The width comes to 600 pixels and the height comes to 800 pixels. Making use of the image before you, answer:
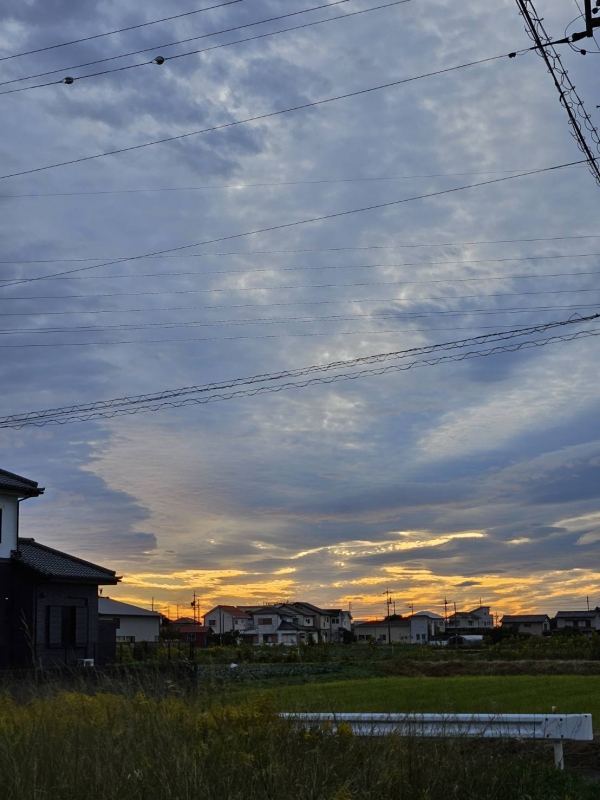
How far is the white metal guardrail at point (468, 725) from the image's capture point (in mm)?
7312

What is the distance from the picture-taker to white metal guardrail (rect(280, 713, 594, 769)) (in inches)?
288

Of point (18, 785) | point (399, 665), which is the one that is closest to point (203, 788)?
point (18, 785)

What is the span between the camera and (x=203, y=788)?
539 centimetres

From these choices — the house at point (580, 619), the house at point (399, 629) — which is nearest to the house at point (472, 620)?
the house at point (399, 629)

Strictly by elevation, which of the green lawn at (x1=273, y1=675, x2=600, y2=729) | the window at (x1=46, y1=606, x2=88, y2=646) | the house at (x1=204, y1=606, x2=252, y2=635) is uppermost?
the house at (x1=204, y1=606, x2=252, y2=635)

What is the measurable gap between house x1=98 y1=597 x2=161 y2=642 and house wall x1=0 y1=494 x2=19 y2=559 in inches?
1876

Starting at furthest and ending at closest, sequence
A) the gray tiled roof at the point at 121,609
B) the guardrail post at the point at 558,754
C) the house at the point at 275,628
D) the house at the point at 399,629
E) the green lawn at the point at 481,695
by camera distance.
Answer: the house at the point at 399,629 < the house at the point at 275,628 < the gray tiled roof at the point at 121,609 < the green lawn at the point at 481,695 < the guardrail post at the point at 558,754

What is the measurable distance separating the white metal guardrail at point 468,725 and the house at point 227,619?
11095 centimetres

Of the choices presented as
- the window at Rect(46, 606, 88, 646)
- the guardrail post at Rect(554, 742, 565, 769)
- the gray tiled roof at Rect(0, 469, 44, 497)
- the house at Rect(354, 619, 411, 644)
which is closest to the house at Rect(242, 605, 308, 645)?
the house at Rect(354, 619, 411, 644)

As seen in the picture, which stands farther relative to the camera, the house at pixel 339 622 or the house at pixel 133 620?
the house at pixel 339 622

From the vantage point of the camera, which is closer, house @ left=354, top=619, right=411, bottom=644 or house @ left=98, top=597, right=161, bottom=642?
house @ left=98, top=597, right=161, bottom=642

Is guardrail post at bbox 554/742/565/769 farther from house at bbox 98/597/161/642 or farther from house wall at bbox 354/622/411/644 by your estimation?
house wall at bbox 354/622/411/644

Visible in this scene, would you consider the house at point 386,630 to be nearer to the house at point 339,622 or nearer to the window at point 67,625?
the house at point 339,622

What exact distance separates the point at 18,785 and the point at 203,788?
1201 millimetres
